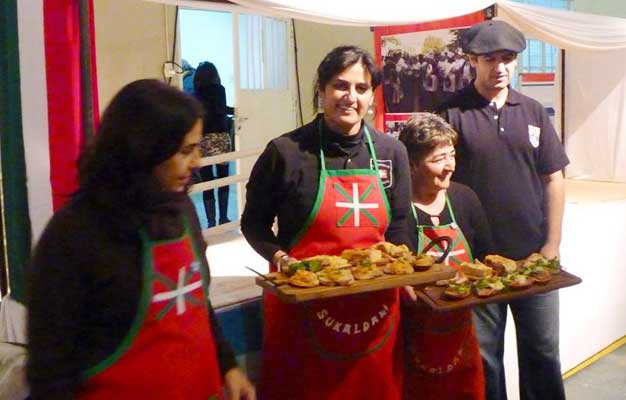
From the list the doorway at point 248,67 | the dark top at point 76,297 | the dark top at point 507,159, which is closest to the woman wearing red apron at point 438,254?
the dark top at point 507,159

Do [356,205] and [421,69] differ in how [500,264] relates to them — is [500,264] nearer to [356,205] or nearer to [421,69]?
[356,205]

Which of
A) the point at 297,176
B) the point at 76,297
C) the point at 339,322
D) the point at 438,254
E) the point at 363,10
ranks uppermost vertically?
the point at 363,10

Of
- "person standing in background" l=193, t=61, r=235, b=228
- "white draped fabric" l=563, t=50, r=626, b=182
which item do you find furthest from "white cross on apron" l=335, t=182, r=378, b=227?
"white draped fabric" l=563, t=50, r=626, b=182

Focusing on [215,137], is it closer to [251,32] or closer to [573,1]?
[251,32]

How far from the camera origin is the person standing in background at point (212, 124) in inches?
210

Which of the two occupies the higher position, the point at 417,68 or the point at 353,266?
the point at 417,68

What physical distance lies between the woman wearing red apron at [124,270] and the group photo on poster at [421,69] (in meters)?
3.17

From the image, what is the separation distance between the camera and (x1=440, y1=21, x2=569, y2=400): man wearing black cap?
7.14ft

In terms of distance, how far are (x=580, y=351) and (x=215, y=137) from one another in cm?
291

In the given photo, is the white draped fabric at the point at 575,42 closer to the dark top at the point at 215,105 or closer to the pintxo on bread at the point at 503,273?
the pintxo on bread at the point at 503,273

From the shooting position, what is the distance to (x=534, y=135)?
222 cm

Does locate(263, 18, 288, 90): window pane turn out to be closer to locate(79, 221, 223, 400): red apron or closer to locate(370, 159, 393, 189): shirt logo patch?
locate(370, 159, 393, 189): shirt logo patch

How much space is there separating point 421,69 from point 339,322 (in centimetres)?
294

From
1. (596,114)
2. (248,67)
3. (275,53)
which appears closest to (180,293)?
(596,114)
